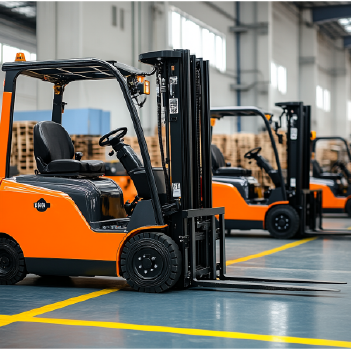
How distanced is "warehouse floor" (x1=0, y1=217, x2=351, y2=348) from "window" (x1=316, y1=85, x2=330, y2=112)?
27.1 metres

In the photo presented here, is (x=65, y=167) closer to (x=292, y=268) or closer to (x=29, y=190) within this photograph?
(x=29, y=190)

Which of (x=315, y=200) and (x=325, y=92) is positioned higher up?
(x=325, y=92)

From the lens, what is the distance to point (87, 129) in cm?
1413

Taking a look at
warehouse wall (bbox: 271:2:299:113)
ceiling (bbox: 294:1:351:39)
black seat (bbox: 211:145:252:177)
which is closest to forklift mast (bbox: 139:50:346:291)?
black seat (bbox: 211:145:252:177)

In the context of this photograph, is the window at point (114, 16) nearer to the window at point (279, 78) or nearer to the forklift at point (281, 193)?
the forklift at point (281, 193)

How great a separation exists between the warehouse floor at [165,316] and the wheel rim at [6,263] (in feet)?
0.53

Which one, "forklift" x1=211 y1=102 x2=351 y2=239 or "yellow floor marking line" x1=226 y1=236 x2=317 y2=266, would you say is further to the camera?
"forklift" x1=211 y1=102 x2=351 y2=239

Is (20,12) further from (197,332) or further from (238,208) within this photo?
(197,332)

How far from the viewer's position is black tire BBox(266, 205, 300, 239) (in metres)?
10.0

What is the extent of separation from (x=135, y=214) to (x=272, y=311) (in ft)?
4.74

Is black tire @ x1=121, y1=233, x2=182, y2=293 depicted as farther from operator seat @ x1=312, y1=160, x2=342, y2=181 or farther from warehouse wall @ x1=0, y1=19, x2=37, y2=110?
operator seat @ x1=312, y1=160, x2=342, y2=181

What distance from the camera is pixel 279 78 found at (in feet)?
87.8

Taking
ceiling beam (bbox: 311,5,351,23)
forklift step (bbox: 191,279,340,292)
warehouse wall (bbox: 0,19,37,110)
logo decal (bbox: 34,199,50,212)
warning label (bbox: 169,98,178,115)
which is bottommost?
forklift step (bbox: 191,279,340,292)

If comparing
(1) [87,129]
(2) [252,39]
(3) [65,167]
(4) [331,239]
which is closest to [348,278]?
(3) [65,167]
